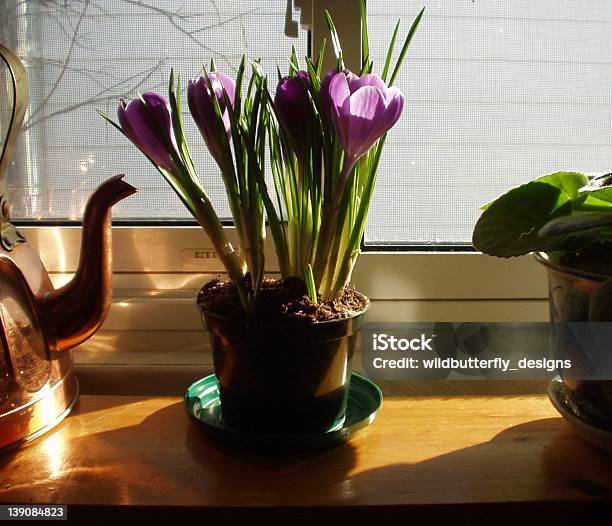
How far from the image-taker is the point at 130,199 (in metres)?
0.73

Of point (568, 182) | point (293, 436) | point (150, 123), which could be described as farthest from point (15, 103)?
point (568, 182)

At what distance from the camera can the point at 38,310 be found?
55cm

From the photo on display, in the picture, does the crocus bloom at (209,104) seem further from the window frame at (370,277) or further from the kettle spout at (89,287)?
the window frame at (370,277)

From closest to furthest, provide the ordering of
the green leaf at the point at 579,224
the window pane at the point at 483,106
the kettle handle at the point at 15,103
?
the green leaf at the point at 579,224, the kettle handle at the point at 15,103, the window pane at the point at 483,106

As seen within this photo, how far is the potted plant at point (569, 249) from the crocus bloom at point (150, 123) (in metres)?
0.25

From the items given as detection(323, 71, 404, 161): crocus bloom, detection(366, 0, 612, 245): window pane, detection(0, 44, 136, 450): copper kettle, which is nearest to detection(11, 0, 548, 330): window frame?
detection(366, 0, 612, 245): window pane

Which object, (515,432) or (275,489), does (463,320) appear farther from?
(275,489)

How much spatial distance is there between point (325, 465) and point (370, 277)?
245mm

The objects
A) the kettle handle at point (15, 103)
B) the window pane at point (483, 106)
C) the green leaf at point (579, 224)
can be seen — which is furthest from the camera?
the window pane at point (483, 106)

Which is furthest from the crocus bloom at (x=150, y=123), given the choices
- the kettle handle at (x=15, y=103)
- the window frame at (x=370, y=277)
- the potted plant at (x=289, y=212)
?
the window frame at (x=370, y=277)

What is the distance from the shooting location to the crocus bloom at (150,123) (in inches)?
19.6

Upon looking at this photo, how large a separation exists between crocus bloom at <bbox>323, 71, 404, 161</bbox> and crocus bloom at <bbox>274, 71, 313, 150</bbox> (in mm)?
23

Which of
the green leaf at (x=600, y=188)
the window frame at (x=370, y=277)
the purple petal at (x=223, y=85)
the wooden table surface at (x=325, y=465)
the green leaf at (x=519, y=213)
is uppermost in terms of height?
the purple petal at (x=223, y=85)

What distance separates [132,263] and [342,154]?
31 cm
